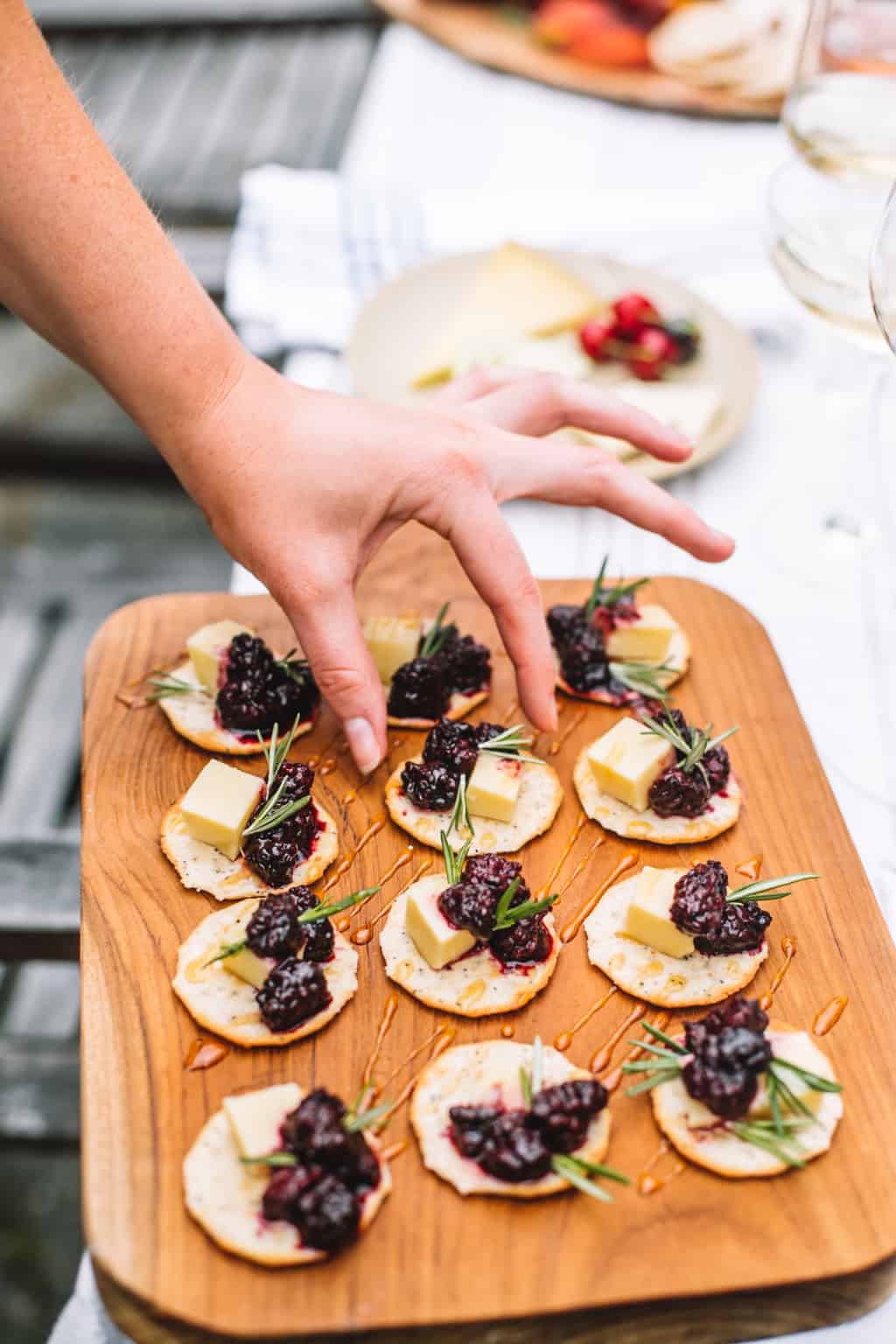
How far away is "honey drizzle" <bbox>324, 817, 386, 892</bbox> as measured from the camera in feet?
6.96

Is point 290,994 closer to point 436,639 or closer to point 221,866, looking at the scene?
point 221,866

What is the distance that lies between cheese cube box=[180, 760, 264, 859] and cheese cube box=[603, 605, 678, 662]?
0.78 m

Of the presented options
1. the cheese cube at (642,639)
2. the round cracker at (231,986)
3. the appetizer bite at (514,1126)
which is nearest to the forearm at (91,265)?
the round cracker at (231,986)

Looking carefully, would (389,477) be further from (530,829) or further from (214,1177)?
(214,1177)

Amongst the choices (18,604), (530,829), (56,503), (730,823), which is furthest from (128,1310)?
(56,503)

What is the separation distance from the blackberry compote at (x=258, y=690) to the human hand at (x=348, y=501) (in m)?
0.23

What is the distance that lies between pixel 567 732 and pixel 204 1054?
Result: 93cm

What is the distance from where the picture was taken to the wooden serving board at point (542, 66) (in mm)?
4242

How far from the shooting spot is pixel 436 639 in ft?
8.09

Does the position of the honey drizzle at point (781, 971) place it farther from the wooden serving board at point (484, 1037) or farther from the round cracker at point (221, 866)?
the round cracker at point (221, 866)

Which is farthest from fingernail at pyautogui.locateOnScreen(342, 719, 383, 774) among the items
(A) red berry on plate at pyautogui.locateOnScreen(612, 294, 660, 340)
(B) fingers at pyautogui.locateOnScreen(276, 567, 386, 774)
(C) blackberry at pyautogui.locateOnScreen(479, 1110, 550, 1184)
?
(A) red berry on plate at pyautogui.locateOnScreen(612, 294, 660, 340)

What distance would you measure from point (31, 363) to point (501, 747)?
3827 mm

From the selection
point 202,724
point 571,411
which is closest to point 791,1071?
point 202,724

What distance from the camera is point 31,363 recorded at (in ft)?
17.4
